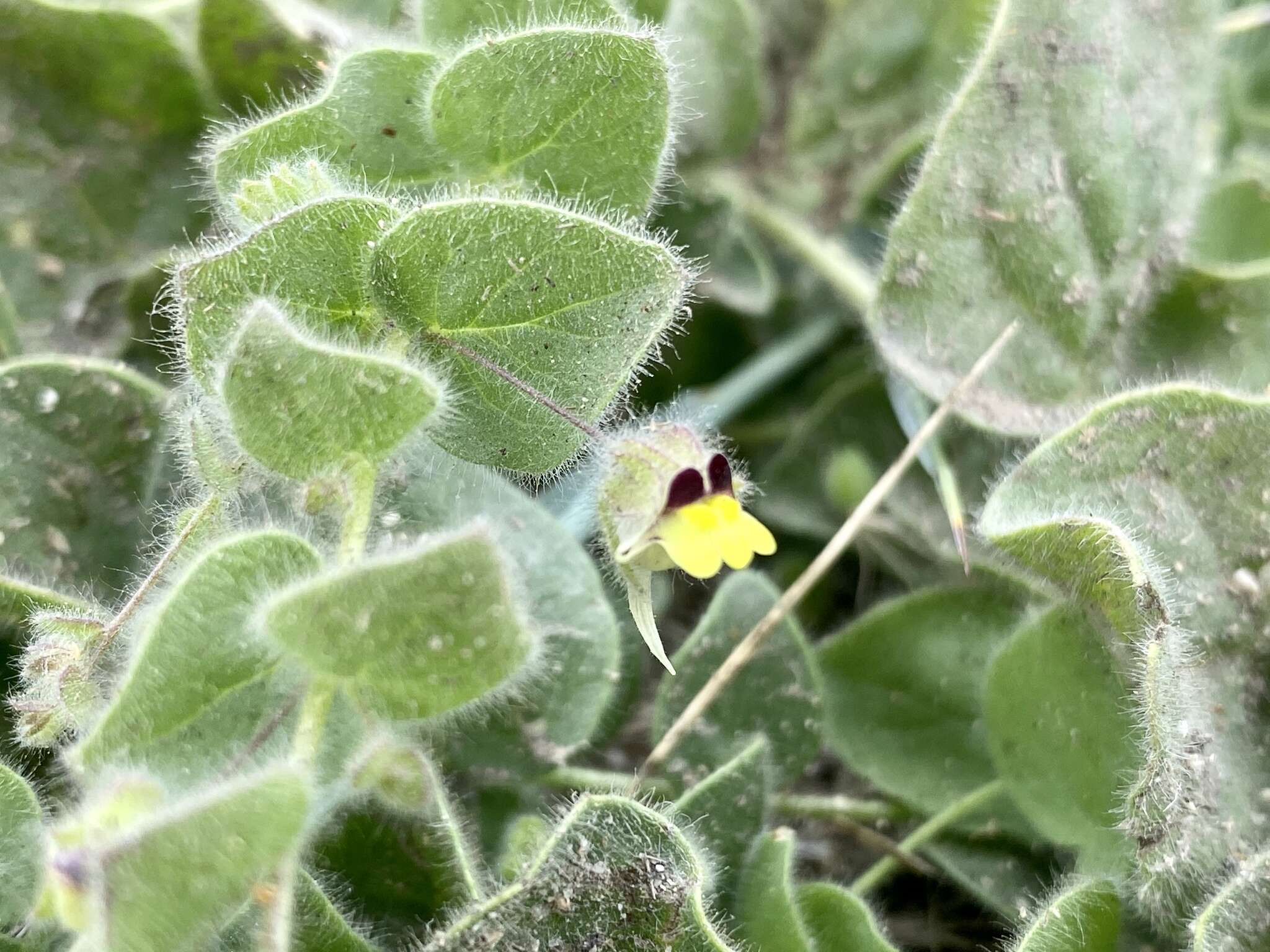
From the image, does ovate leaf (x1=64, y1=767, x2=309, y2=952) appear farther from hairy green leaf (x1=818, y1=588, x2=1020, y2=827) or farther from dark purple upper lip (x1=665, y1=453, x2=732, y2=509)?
hairy green leaf (x1=818, y1=588, x2=1020, y2=827)

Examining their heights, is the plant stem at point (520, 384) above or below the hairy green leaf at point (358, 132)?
below

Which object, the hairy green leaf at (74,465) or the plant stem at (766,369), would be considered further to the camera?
the plant stem at (766,369)

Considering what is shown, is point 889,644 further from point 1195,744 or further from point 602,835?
point 602,835

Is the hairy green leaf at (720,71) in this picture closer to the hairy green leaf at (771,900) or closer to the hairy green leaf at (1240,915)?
the hairy green leaf at (771,900)

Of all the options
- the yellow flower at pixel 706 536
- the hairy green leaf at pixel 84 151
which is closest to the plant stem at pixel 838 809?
the yellow flower at pixel 706 536

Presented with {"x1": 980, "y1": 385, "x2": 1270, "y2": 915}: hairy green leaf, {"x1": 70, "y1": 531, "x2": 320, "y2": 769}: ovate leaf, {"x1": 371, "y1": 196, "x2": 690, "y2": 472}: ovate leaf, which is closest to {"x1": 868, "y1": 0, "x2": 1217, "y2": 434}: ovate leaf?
{"x1": 980, "y1": 385, "x2": 1270, "y2": 915}: hairy green leaf

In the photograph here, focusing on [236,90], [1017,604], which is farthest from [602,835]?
[236,90]
